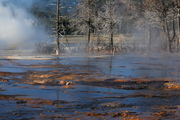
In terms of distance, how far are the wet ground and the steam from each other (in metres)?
12.9

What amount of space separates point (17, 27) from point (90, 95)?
22597 millimetres

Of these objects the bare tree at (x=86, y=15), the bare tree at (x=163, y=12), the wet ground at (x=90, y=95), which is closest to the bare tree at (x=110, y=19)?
the bare tree at (x=86, y=15)

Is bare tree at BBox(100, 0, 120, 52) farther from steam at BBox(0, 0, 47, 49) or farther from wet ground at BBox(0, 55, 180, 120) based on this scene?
wet ground at BBox(0, 55, 180, 120)

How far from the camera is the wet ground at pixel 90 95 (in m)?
11.5

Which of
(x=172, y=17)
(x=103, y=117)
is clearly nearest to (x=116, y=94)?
(x=103, y=117)

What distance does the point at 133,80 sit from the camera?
1920 centimetres

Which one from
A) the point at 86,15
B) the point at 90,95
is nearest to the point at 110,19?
the point at 86,15

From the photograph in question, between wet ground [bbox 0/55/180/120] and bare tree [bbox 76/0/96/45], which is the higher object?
bare tree [bbox 76/0/96/45]

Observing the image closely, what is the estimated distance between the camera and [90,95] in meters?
14.8

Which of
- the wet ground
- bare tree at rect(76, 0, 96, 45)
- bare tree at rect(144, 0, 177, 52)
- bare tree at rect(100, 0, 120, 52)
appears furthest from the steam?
the wet ground

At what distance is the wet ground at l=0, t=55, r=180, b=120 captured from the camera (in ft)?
37.9

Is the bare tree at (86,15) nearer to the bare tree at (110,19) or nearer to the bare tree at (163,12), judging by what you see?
the bare tree at (110,19)

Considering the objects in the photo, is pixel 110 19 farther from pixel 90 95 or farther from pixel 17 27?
pixel 90 95

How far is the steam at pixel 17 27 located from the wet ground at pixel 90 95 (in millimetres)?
12945
